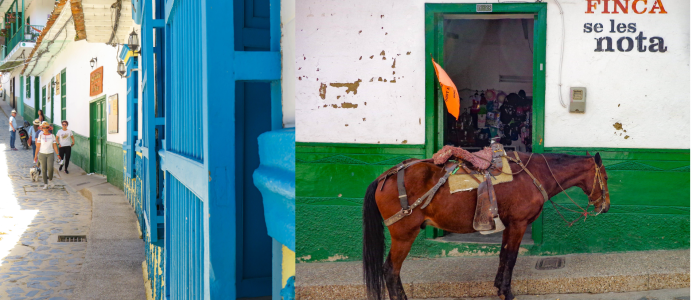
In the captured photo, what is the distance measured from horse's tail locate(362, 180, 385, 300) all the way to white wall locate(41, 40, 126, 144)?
642 centimetres

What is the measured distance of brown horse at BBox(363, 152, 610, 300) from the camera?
283 centimetres

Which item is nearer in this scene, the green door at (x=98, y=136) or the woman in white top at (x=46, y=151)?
the woman in white top at (x=46, y=151)

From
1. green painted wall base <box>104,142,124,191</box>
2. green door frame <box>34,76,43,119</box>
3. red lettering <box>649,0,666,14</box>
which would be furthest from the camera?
green door frame <box>34,76,43,119</box>

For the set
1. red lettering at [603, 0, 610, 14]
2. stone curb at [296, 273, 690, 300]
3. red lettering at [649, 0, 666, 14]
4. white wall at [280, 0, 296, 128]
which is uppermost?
red lettering at [603, 0, 610, 14]

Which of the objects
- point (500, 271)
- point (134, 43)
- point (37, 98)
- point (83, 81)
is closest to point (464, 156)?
point (500, 271)

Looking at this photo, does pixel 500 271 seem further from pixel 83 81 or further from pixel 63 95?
pixel 63 95

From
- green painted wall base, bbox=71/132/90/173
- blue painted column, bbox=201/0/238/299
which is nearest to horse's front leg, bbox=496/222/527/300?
blue painted column, bbox=201/0/238/299

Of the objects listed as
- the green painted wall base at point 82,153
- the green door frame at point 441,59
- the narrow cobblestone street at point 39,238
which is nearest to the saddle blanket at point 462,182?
the green door frame at point 441,59

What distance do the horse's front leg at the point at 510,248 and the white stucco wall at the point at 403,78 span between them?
1.60ft

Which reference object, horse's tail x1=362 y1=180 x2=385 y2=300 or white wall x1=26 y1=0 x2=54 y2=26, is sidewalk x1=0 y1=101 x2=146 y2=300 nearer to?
horse's tail x1=362 y1=180 x2=385 y2=300

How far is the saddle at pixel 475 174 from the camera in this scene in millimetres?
2869

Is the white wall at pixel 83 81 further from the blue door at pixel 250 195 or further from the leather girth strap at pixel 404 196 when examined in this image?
the blue door at pixel 250 195

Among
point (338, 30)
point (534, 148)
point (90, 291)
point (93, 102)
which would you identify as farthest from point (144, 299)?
point (93, 102)

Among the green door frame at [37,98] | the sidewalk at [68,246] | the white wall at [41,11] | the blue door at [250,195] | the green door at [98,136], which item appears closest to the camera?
the blue door at [250,195]
